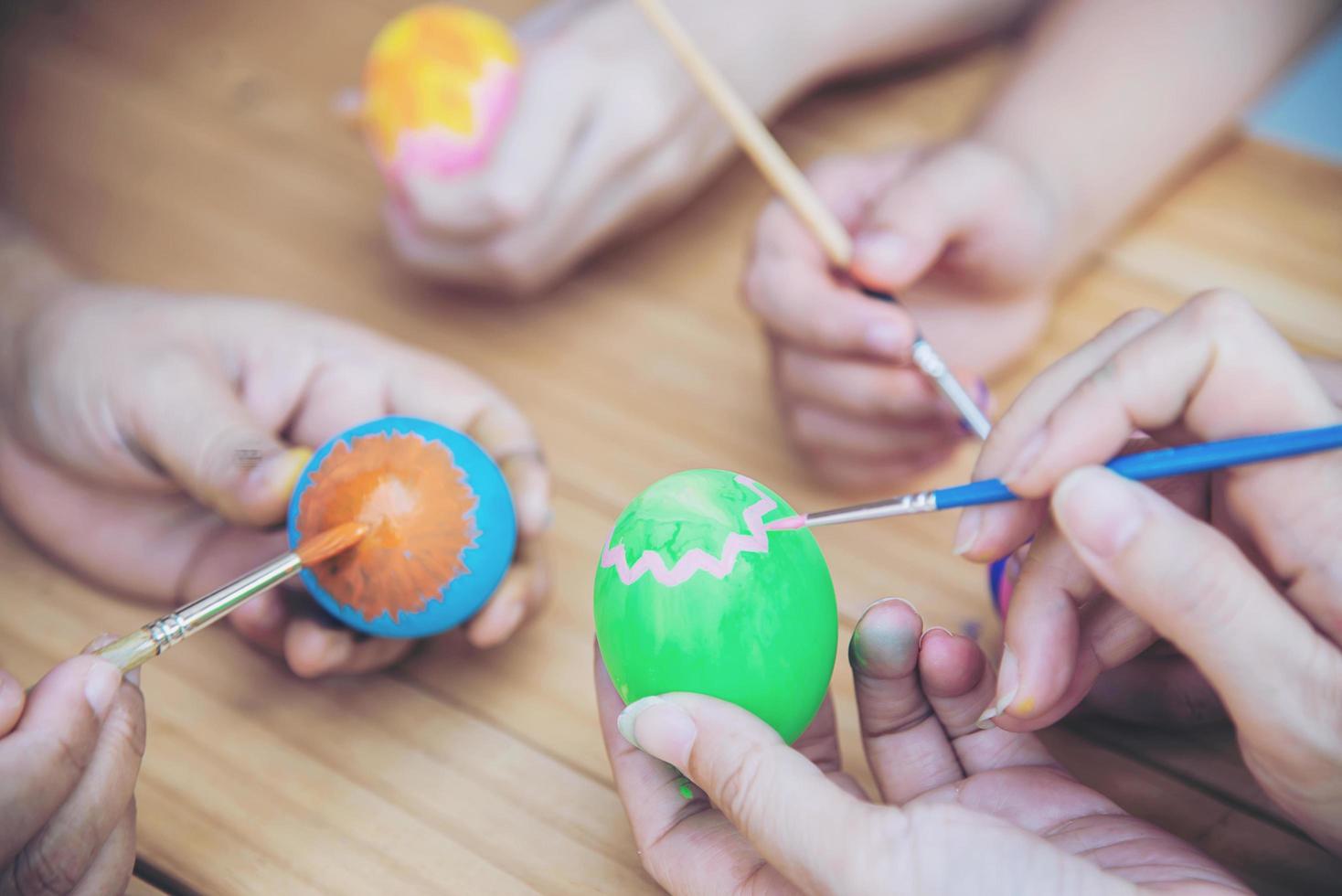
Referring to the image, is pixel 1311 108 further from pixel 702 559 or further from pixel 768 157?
pixel 702 559

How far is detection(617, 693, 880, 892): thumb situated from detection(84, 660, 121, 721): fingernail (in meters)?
0.32

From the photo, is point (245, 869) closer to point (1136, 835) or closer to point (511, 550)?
point (511, 550)

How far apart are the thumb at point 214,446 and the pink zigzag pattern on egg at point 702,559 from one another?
0.27 metres

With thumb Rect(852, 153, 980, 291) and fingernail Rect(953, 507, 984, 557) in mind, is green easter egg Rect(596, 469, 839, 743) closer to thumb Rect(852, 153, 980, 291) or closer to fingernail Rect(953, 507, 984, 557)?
fingernail Rect(953, 507, 984, 557)

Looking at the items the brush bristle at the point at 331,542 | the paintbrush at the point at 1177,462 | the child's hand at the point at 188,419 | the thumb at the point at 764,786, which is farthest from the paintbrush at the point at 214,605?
the paintbrush at the point at 1177,462

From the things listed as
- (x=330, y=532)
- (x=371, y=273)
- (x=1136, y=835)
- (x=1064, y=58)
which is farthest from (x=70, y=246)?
(x=1136, y=835)

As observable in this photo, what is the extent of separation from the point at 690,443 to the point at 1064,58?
586 millimetres

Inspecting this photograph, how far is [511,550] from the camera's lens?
33.9 inches

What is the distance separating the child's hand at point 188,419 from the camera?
885 mm

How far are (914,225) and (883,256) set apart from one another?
4 cm

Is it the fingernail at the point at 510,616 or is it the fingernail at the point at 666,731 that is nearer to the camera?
the fingernail at the point at 666,731

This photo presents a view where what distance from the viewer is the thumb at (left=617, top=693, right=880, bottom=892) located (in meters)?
0.58

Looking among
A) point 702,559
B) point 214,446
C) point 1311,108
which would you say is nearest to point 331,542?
point 214,446

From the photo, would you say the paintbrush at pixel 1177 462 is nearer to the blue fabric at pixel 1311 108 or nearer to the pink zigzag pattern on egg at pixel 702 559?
the pink zigzag pattern on egg at pixel 702 559
